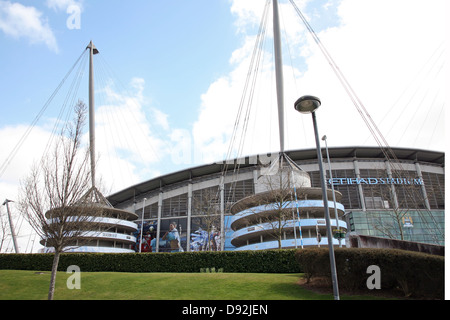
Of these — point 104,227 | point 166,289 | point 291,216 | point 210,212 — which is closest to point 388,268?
point 166,289

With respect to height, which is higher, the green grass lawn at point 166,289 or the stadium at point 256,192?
the stadium at point 256,192

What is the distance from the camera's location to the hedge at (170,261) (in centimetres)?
2277

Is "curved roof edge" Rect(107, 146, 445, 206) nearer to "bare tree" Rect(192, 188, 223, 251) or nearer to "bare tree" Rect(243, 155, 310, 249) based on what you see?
"bare tree" Rect(192, 188, 223, 251)

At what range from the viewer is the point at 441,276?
370 inches

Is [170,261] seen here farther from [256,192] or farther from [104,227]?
[256,192]

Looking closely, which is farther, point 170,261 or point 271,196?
point 271,196

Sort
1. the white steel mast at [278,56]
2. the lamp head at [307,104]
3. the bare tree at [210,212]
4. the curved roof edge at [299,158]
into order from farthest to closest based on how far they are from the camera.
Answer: the curved roof edge at [299,158], the bare tree at [210,212], the white steel mast at [278,56], the lamp head at [307,104]

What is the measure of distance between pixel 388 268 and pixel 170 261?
61.8 ft

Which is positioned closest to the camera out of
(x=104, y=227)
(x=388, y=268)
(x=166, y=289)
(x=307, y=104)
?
(x=307, y=104)

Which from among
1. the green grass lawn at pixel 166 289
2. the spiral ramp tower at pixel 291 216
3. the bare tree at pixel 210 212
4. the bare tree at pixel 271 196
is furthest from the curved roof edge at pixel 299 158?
the green grass lawn at pixel 166 289

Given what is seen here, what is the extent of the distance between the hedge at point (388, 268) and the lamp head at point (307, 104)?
6.05m

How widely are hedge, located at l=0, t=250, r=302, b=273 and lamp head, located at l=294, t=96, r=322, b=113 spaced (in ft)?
46.3

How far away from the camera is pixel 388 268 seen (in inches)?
454

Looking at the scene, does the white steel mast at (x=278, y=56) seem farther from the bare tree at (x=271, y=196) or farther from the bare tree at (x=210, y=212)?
the bare tree at (x=210, y=212)
